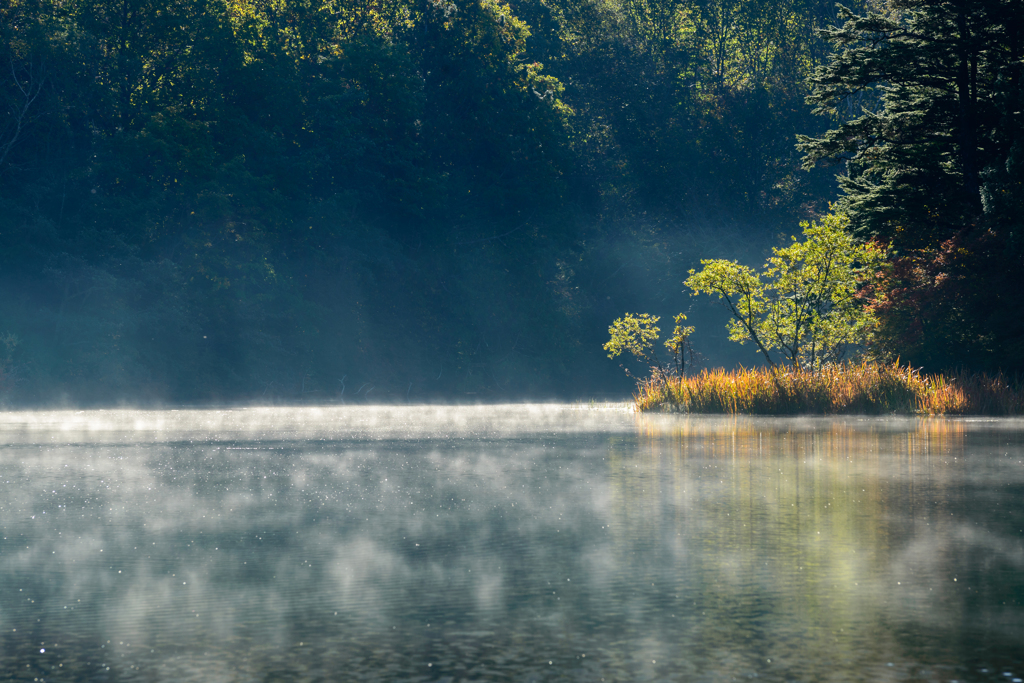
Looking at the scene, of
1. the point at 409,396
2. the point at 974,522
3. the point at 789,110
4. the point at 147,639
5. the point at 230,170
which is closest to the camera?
the point at 147,639

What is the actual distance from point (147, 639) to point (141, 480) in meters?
7.97

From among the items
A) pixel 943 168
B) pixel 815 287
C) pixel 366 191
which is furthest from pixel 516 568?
pixel 366 191

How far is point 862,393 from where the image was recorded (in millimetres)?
29594

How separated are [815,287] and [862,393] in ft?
14.7

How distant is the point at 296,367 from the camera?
2128 inches

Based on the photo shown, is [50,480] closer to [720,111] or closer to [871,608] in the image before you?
[871,608]

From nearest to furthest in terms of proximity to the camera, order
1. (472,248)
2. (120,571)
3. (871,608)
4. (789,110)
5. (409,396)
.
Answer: (871,608) < (120,571) < (409,396) < (472,248) < (789,110)

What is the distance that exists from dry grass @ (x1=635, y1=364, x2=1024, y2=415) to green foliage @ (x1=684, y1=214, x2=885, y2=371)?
1.93 m

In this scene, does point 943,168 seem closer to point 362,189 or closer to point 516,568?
point 516,568

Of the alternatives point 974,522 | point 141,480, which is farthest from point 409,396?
point 974,522

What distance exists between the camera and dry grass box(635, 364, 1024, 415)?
2886 centimetres

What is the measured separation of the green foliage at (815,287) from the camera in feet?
107

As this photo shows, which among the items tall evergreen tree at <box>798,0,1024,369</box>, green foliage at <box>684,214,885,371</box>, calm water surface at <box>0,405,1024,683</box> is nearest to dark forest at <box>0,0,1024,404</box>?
tall evergreen tree at <box>798,0,1024,369</box>

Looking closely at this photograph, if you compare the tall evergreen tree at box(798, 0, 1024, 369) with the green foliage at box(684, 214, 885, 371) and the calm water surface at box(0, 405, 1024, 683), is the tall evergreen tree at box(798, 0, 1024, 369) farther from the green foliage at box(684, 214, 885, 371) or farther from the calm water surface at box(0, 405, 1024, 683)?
the calm water surface at box(0, 405, 1024, 683)
